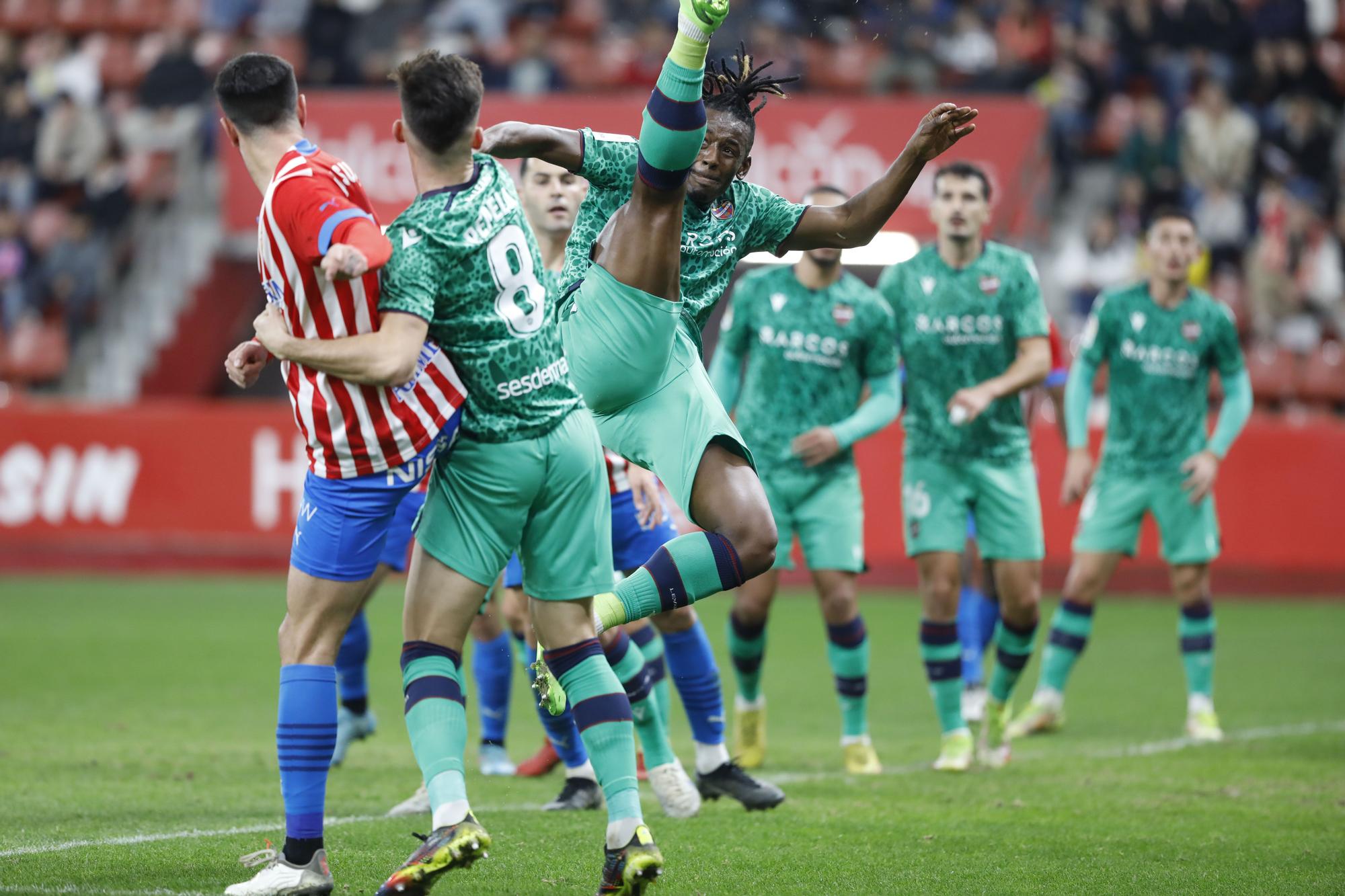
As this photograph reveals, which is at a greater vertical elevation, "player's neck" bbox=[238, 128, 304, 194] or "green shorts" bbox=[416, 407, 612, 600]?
"player's neck" bbox=[238, 128, 304, 194]

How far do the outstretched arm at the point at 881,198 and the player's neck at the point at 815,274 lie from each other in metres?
2.12

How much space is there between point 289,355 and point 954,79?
577 inches

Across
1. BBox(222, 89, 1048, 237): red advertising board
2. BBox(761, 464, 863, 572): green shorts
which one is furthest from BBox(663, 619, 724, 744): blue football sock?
BBox(222, 89, 1048, 237): red advertising board

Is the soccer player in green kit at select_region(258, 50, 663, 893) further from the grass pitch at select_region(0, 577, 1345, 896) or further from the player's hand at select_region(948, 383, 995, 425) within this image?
the player's hand at select_region(948, 383, 995, 425)

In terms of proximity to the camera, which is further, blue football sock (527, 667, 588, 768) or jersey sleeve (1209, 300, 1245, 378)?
jersey sleeve (1209, 300, 1245, 378)

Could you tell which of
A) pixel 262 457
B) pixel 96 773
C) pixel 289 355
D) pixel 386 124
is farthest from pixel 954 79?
pixel 289 355

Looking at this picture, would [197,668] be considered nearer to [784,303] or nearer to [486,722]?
[486,722]

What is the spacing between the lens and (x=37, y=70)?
20219 millimetres

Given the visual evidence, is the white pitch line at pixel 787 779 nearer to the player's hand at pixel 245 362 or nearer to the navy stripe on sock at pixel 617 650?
the navy stripe on sock at pixel 617 650

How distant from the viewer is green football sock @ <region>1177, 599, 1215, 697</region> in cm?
883

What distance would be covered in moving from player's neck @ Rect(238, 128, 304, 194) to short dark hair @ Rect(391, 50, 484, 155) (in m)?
0.36

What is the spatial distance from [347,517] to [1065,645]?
5423 mm


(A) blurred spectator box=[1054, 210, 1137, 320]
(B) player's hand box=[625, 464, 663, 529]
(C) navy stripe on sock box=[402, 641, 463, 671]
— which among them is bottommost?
(C) navy stripe on sock box=[402, 641, 463, 671]

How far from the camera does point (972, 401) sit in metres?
7.23
